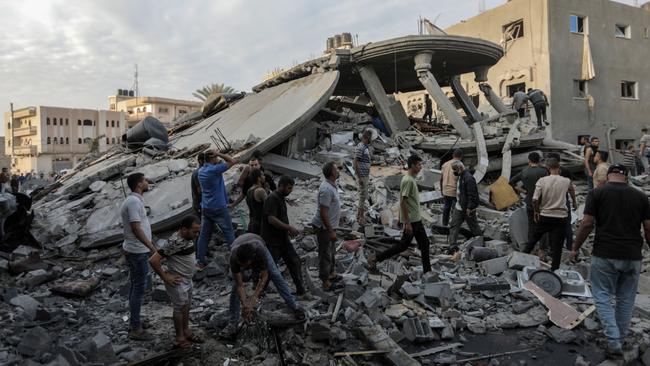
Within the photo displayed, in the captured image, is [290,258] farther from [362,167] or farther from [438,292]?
[362,167]

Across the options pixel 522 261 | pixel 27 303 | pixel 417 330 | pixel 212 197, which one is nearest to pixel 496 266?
pixel 522 261

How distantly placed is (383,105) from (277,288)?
9.10 m

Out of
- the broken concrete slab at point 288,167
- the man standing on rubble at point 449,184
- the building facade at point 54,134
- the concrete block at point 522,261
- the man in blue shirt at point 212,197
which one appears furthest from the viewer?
the building facade at point 54,134

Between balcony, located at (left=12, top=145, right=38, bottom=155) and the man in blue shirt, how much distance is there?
5186 centimetres

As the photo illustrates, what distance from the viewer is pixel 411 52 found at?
38.3ft

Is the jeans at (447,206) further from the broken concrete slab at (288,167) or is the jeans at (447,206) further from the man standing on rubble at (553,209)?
the broken concrete slab at (288,167)

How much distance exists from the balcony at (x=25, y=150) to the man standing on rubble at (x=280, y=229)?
53296mm

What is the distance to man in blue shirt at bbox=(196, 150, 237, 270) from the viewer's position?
5.70 meters

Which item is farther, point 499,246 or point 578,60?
point 578,60

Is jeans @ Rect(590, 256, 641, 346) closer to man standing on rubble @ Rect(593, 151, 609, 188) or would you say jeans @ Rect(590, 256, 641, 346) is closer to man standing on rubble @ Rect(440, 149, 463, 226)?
man standing on rubble @ Rect(593, 151, 609, 188)

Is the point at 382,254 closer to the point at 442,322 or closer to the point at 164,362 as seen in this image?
the point at 442,322

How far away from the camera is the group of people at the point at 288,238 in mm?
3688

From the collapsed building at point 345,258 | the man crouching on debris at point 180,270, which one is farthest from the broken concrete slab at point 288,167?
the man crouching on debris at point 180,270

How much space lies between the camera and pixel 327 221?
495 cm
